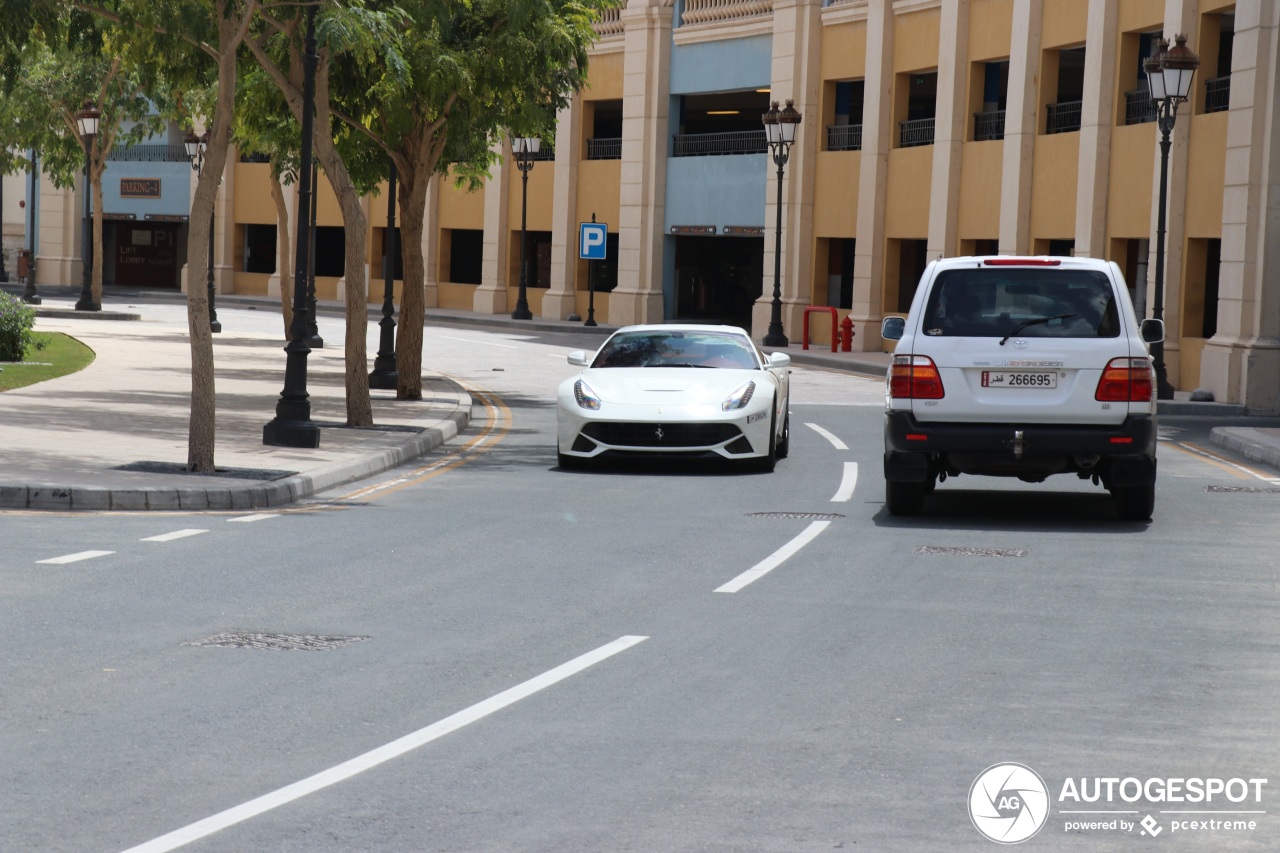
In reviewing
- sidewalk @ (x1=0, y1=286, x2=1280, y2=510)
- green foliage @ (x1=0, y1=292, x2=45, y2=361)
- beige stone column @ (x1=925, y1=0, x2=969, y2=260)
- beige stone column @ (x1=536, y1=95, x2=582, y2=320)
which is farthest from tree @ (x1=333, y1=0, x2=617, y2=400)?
beige stone column @ (x1=536, y1=95, x2=582, y2=320)

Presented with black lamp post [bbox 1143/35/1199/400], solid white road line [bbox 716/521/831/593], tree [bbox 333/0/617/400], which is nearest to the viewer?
solid white road line [bbox 716/521/831/593]

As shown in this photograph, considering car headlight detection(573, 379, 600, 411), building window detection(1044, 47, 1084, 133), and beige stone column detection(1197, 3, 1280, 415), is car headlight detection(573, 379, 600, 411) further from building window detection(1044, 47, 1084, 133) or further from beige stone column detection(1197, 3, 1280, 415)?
building window detection(1044, 47, 1084, 133)

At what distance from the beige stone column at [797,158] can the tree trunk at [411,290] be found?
2191cm

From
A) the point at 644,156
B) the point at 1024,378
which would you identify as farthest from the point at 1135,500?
the point at 644,156

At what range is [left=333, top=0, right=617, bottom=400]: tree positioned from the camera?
2277cm

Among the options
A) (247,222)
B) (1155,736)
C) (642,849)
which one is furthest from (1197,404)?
(247,222)

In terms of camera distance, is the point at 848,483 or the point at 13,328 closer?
the point at 848,483

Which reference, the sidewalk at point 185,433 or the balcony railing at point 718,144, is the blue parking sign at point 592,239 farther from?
the sidewalk at point 185,433

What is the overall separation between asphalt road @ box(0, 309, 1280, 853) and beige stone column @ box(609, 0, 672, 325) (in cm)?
3787

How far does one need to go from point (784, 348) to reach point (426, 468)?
2621cm

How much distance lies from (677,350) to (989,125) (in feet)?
77.4

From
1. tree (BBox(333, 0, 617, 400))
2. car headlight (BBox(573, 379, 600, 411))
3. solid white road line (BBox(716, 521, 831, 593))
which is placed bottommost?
solid white road line (BBox(716, 521, 831, 593))

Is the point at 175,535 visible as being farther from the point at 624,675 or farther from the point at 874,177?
the point at 874,177

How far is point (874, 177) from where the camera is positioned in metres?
44.2
